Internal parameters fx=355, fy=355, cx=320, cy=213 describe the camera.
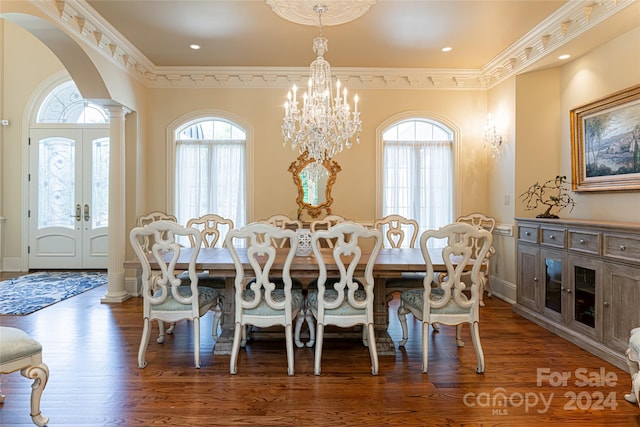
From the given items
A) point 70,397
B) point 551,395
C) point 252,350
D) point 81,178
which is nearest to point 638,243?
point 551,395

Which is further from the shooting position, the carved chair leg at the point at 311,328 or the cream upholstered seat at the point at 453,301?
the carved chair leg at the point at 311,328

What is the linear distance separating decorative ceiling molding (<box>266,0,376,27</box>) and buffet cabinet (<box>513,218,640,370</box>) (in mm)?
2763

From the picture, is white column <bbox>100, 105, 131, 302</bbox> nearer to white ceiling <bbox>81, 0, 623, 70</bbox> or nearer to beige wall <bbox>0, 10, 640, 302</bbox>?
beige wall <bbox>0, 10, 640, 302</bbox>

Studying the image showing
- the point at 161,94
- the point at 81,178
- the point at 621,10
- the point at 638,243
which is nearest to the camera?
the point at 638,243

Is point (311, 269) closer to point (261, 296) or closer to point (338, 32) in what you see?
point (261, 296)

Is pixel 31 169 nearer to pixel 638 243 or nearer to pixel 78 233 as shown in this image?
pixel 78 233

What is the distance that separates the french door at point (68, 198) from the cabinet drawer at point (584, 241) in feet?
21.8

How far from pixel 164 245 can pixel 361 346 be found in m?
1.81

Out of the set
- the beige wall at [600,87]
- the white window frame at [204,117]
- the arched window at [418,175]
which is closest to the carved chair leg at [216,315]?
the white window frame at [204,117]

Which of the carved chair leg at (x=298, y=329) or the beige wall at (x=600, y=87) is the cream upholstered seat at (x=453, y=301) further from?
the beige wall at (x=600, y=87)

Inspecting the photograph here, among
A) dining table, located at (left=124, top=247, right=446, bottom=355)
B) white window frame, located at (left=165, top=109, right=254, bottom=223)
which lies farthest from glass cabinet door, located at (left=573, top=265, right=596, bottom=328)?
white window frame, located at (left=165, top=109, right=254, bottom=223)

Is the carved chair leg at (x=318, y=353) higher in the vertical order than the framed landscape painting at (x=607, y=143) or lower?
lower

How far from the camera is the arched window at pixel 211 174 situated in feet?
17.1

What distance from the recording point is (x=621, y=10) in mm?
2910
